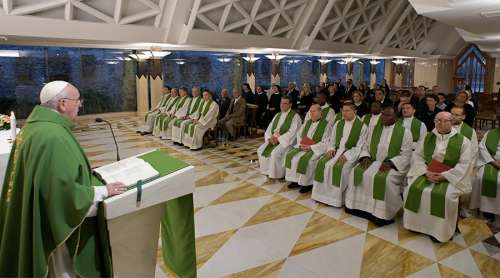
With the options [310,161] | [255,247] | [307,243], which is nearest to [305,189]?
[310,161]

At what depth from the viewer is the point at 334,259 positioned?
12.9 ft

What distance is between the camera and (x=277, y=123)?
6.93 m

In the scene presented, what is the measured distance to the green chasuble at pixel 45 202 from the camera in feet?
7.12

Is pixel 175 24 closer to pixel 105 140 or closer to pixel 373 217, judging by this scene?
pixel 105 140

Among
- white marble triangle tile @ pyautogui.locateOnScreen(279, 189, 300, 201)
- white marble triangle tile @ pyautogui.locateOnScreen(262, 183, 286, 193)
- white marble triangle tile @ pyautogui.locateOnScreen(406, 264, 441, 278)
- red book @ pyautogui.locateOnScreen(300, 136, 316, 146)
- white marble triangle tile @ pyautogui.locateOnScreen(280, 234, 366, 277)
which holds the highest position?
red book @ pyautogui.locateOnScreen(300, 136, 316, 146)

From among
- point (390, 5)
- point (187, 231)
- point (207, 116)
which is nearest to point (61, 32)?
point (207, 116)

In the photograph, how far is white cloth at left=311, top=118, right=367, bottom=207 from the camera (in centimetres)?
531

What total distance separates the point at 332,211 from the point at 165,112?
22.9ft

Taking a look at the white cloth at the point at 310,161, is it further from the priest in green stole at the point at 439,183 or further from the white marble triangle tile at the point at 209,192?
the priest in green stole at the point at 439,183

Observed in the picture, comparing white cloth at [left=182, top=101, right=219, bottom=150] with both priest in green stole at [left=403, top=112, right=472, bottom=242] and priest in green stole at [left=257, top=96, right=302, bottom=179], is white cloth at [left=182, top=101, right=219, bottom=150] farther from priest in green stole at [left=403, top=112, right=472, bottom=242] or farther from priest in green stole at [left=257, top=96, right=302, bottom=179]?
priest in green stole at [left=403, top=112, right=472, bottom=242]

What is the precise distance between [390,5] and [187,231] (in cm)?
1575

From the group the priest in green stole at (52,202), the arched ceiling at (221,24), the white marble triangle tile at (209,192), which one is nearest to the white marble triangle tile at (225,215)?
the white marble triangle tile at (209,192)

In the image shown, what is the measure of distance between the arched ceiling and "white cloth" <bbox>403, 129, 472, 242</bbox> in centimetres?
749

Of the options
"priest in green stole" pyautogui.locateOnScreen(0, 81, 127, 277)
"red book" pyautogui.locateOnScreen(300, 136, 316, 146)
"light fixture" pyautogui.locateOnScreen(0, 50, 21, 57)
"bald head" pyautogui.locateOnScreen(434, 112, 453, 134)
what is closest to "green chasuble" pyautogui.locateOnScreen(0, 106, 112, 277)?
"priest in green stole" pyautogui.locateOnScreen(0, 81, 127, 277)
